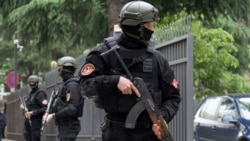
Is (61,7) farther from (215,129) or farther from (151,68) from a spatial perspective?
(151,68)

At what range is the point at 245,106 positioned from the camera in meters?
13.1

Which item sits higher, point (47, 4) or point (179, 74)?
point (47, 4)

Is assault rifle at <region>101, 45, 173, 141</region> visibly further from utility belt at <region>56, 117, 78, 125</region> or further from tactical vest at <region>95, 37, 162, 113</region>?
utility belt at <region>56, 117, 78, 125</region>

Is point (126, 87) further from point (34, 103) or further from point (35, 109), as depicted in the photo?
point (34, 103)

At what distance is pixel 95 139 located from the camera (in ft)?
37.6

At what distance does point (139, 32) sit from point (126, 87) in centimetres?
48

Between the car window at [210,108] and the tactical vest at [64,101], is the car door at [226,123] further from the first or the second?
the tactical vest at [64,101]

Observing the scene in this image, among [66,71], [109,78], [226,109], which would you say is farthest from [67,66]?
[226,109]

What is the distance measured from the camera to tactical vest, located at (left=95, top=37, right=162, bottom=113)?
16.7 feet

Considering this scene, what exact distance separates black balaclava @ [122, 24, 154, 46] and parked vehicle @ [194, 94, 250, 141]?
24.1ft

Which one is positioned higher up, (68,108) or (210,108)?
(68,108)

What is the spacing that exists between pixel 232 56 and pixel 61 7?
10.2m

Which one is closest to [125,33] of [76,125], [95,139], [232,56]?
[76,125]

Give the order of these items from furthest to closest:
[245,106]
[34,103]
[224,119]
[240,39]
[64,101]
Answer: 1. [240,39]
2. [34,103]
3. [245,106]
4. [224,119]
5. [64,101]
